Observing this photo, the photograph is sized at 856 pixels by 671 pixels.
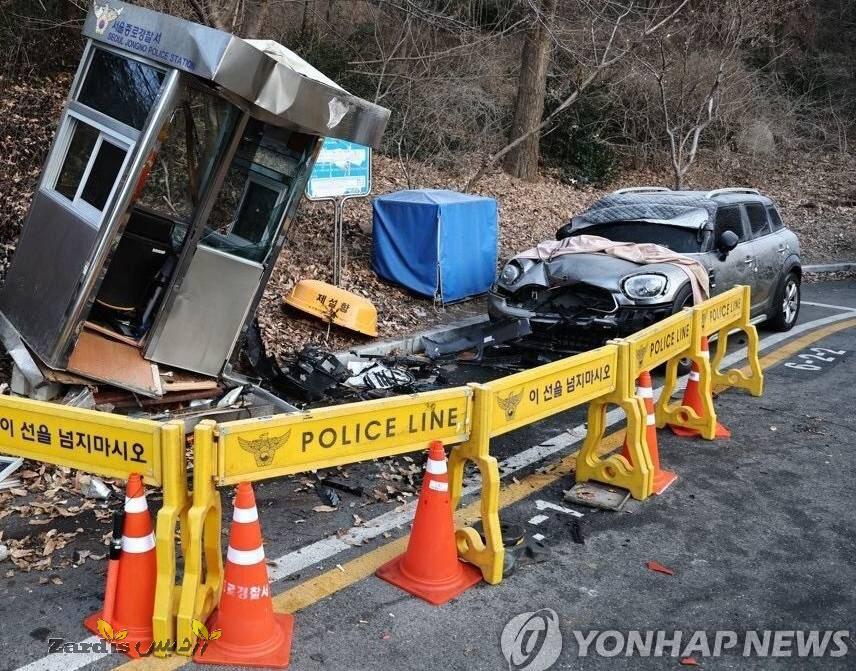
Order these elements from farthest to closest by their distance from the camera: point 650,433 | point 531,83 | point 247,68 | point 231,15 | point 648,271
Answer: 1. point 531,83
2. point 231,15
3. point 648,271
4. point 650,433
5. point 247,68

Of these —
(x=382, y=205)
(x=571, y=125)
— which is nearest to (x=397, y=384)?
(x=382, y=205)

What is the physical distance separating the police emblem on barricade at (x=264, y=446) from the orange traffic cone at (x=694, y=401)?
153 inches

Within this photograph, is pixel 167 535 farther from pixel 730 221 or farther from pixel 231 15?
pixel 231 15

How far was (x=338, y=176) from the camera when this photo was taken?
985 cm

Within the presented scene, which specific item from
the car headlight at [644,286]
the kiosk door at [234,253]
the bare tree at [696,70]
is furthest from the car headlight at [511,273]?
the bare tree at [696,70]

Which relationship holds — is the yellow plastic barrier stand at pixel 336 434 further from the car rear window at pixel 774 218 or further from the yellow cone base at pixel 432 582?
the car rear window at pixel 774 218

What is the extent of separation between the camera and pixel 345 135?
19.1 ft

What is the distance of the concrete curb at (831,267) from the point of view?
15.4 meters

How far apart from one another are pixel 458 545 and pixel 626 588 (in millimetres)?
910

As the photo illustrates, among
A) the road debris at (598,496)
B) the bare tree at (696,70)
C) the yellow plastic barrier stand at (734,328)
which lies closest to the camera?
the road debris at (598,496)

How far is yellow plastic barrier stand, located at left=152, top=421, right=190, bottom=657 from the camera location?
3.50m

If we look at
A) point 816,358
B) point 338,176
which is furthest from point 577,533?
point 338,176

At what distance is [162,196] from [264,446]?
11.1 ft

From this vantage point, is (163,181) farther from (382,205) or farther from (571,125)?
(571,125)
